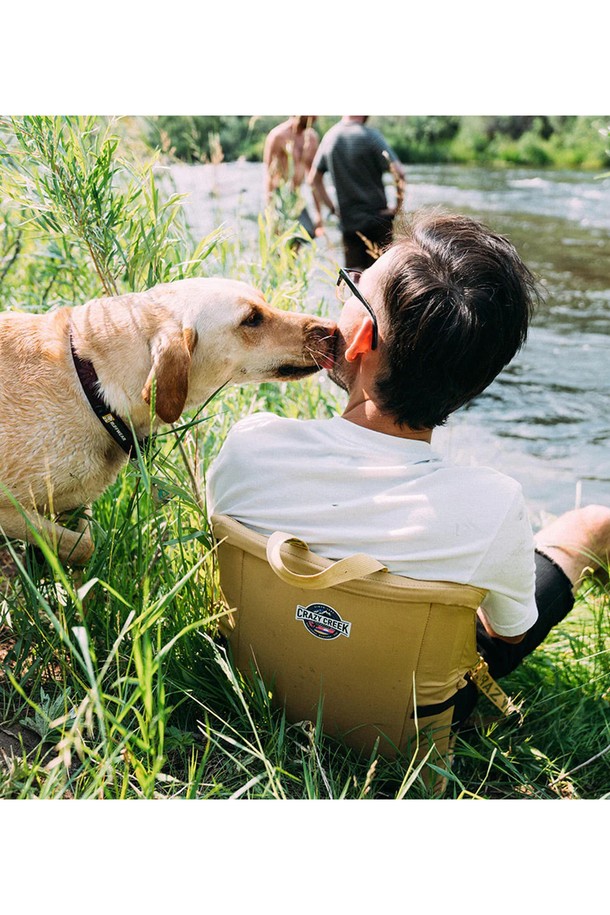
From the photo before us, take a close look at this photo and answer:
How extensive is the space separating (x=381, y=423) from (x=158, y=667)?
76 centimetres

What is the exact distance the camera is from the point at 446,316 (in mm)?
1847

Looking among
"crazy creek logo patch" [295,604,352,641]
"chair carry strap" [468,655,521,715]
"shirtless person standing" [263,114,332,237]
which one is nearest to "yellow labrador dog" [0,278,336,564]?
"crazy creek logo patch" [295,604,352,641]

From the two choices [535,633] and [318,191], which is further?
[318,191]

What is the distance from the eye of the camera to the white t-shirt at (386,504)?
1.77 meters

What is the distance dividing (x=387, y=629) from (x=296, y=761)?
412 mm

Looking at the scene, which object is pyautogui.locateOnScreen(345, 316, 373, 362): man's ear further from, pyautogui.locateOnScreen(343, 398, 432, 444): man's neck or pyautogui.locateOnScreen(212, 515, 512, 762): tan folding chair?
pyautogui.locateOnScreen(212, 515, 512, 762): tan folding chair

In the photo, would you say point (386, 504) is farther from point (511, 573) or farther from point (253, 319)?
point (253, 319)

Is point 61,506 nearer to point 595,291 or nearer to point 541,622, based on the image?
point 541,622

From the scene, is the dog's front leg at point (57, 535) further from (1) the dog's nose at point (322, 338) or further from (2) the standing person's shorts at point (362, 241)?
(2) the standing person's shorts at point (362, 241)

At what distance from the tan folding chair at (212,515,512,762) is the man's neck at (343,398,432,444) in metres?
0.36

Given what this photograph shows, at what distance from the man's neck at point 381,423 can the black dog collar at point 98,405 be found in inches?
28.1

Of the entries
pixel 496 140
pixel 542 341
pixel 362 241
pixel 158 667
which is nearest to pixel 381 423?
pixel 158 667

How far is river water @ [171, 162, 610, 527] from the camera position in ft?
16.3
